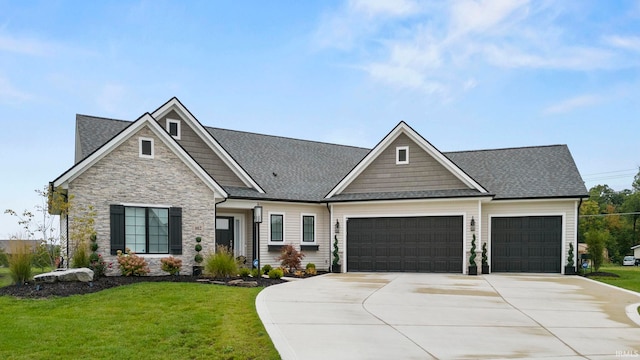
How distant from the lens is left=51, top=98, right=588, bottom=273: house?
61.3ft

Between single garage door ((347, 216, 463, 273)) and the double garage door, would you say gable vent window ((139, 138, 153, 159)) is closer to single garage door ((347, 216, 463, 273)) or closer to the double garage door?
single garage door ((347, 216, 463, 273))

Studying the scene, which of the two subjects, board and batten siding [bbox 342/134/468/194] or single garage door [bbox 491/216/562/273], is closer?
single garage door [bbox 491/216/562/273]

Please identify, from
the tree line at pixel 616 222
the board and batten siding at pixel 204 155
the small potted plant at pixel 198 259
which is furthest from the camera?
the tree line at pixel 616 222

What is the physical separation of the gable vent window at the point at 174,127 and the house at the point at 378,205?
4 cm

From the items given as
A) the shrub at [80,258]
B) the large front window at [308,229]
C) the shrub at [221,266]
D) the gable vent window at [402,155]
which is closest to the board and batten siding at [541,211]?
the gable vent window at [402,155]

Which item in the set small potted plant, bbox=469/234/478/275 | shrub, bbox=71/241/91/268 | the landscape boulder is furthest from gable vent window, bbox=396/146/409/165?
the landscape boulder

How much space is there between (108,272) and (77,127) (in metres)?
7.20

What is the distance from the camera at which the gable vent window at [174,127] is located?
2066 centimetres

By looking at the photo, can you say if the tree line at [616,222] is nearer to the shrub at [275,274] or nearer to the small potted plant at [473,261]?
the small potted plant at [473,261]

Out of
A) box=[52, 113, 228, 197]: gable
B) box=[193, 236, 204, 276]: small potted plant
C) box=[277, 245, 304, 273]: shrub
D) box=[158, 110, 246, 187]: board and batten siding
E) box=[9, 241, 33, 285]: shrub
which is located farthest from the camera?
box=[158, 110, 246, 187]: board and batten siding

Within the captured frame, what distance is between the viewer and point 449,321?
32.0 feet

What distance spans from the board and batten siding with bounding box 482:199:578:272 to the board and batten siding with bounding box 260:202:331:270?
6750 millimetres

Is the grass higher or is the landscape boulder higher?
the landscape boulder

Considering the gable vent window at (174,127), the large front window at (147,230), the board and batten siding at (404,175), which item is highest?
the gable vent window at (174,127)
